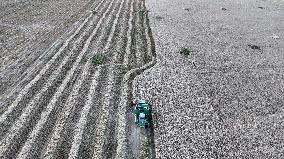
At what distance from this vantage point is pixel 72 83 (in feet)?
84.6

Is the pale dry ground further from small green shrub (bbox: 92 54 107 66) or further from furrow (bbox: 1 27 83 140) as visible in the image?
furrow (bbox: 1 27 83 140)

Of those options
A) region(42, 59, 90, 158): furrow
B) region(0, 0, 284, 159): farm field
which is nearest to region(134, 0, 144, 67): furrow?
region(0, 0, 284, 159): farm field

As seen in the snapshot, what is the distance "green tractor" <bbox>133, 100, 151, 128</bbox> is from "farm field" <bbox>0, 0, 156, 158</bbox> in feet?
1.32

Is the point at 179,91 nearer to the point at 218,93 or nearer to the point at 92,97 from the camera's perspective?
the point at 218,93

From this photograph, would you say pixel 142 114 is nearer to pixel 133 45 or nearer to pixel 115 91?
pixel 115 91

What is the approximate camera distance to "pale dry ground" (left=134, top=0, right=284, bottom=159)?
19.6 m

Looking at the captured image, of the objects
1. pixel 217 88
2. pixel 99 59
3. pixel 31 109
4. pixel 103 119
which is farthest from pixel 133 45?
pixel 31 109

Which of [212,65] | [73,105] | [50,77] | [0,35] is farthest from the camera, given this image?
[0,35]

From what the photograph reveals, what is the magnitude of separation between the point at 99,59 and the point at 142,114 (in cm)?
993

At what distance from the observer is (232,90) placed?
25.3m

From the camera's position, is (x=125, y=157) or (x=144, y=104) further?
(x=144, y=104)

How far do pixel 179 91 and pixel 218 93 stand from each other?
8.13ft

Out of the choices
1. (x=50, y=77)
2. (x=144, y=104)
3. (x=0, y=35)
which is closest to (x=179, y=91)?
(x=144, y=104)

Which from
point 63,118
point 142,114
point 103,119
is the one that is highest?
point 142,114
